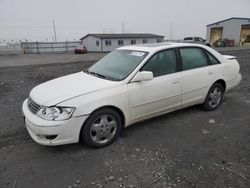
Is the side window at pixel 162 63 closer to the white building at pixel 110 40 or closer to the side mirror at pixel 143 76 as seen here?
the side mirror at pixel 143 76

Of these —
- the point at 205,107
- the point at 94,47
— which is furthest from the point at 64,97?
the point at 94,47

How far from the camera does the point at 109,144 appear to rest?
10.9ft

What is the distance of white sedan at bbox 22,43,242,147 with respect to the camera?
2857mm

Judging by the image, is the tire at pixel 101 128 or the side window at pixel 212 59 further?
the side window at pixel 212 59

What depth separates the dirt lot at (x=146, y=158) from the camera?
2.53 meters

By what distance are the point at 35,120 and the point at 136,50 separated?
2.15 m

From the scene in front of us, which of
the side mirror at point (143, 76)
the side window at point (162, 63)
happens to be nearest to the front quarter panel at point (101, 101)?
the side mirror at point (143, 76)

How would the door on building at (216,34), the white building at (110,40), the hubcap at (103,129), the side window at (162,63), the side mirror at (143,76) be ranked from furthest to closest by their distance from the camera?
the door on building at (216,34)
the white building at (110,40)
the side window at (162,63)
the side mirror at (143,76)
the hubcap at (103,129)

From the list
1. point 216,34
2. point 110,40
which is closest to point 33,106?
point 110,40

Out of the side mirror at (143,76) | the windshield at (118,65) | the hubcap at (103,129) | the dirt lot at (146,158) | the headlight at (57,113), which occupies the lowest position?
the dirt lot at (146,158)

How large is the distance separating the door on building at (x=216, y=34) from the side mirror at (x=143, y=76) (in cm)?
4262

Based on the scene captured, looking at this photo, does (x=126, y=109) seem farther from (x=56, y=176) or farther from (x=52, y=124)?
(x=56, y=176)

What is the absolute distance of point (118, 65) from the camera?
3.76 meters

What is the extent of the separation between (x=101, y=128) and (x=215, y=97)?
2.85 metres
